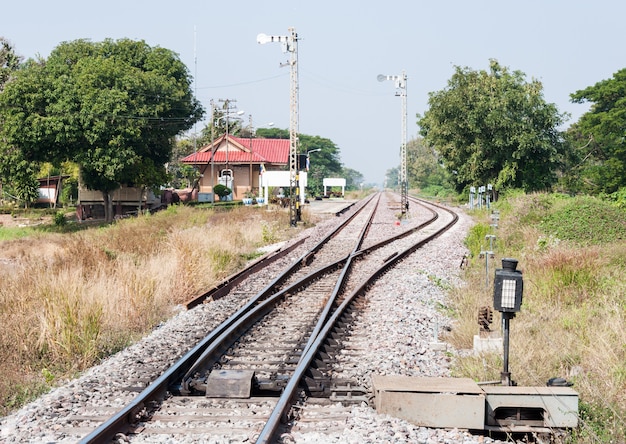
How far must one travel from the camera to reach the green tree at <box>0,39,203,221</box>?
1528 inches

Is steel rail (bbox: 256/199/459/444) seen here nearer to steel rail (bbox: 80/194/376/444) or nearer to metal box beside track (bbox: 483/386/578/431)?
steel rail (bbox: 80/194/376/444)

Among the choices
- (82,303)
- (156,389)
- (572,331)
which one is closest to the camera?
(156,389)

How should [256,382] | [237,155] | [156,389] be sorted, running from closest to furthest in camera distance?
[156,389], [256,382], [237,155]

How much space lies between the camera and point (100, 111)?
39.3 metres

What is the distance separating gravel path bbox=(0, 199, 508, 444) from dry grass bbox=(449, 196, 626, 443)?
56 centimetres

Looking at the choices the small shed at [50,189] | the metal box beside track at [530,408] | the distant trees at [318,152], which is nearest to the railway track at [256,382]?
the metal box beside track at [530,408]

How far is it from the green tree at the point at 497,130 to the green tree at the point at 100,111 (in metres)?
18.4

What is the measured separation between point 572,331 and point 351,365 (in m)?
2.99

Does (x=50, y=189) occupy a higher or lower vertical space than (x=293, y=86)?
lower

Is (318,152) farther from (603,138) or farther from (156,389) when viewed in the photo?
(156,389)

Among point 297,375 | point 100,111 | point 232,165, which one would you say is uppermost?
point 100,111

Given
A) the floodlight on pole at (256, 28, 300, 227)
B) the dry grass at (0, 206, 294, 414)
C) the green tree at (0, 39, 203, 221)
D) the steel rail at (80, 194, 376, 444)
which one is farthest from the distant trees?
the steel rail at (80, 194, 376, 444)

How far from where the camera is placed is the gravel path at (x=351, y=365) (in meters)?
5.42

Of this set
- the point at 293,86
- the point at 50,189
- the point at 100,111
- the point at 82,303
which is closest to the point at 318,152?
the point at 50,189
